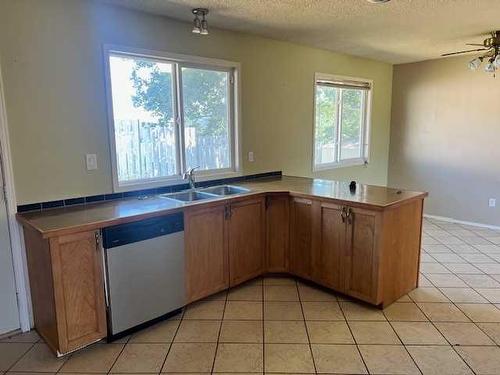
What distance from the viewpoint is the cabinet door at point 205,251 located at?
8.80 ft

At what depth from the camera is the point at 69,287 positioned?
84.4 inches

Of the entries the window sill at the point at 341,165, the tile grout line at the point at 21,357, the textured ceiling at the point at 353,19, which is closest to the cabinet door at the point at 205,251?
the tile grout line at the point at 21,357

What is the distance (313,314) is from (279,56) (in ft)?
8.83

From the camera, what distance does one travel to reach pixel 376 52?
4562mm

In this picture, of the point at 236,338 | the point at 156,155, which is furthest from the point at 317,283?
the point at 156,155

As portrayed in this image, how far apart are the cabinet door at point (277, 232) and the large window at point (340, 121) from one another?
1.54m

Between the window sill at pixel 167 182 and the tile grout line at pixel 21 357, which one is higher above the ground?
the window sill at pixel 167 182

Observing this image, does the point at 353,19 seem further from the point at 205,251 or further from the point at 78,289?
the point at 78,289

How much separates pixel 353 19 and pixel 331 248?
197cm

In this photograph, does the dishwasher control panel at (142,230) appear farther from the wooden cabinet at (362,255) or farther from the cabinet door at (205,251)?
the wooden cabinet at (362,255)

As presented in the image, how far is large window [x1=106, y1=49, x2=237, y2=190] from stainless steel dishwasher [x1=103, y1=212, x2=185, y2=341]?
27.5 inches

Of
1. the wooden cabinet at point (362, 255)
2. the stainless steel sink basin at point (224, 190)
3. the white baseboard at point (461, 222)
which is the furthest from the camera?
the white baseboard at point (461, 222)

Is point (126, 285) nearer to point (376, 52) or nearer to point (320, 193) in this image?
point (320, 193)

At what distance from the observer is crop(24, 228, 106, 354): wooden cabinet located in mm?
2092
